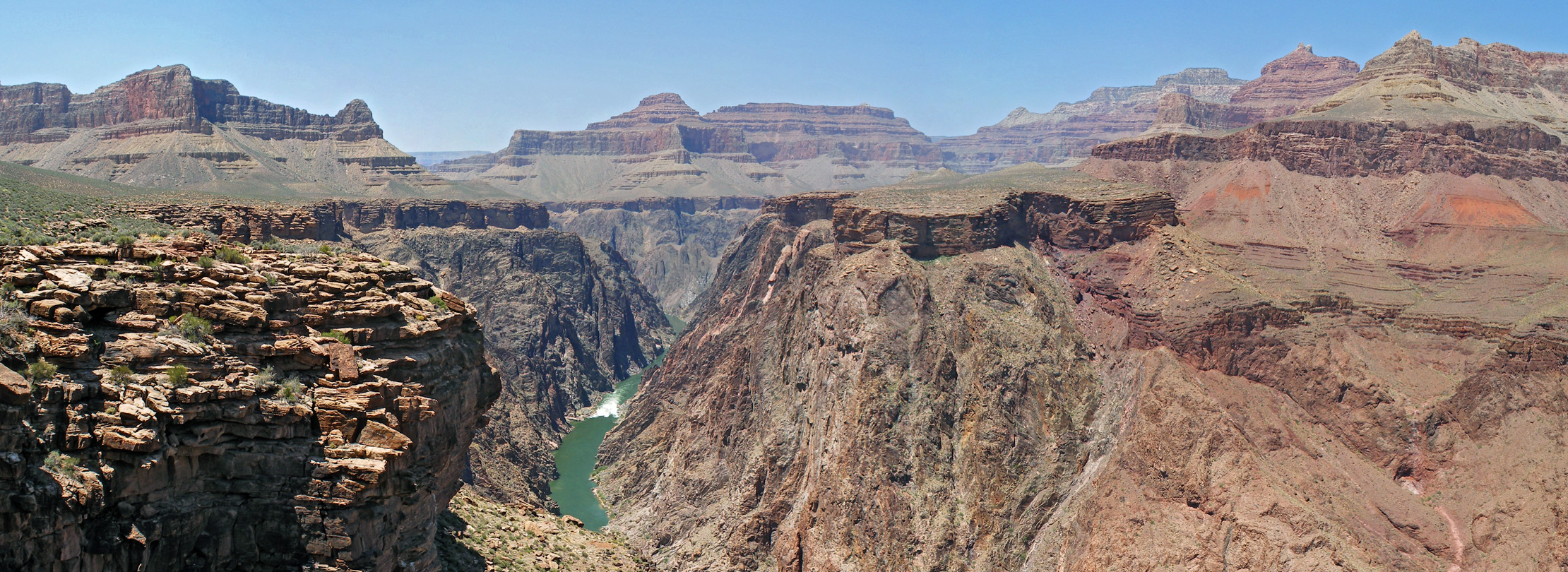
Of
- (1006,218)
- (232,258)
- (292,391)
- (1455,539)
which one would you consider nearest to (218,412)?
(292,391)

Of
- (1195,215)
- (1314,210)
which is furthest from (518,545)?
(1314,210)

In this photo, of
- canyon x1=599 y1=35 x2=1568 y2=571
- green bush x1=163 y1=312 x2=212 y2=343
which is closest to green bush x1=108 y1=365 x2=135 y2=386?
green bush x1=163 y1=312 x2=212 y2=343

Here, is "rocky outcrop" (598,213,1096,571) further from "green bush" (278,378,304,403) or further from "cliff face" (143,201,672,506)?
"green bush" (278,378,304,403)

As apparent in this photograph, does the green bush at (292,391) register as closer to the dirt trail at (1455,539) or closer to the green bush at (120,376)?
the green bush at (120,376)

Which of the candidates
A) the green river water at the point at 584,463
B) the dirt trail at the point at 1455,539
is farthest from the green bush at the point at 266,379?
the dirt trail at the point at 1455,539

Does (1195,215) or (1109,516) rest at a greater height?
(1195,215)

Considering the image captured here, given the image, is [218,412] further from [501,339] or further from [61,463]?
[501,339]

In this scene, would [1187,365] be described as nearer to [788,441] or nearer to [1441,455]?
[1441,455]
